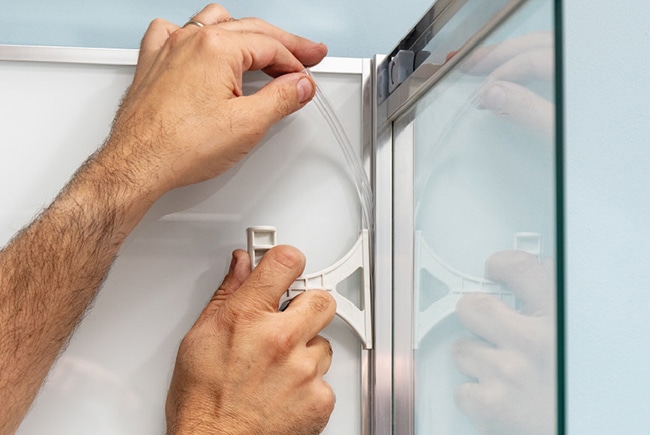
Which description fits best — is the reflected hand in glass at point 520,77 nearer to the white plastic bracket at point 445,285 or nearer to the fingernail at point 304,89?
the white plastic bracket at point 445,285

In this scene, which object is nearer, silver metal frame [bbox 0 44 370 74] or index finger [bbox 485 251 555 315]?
index finger [bbox 485 251 555 315]

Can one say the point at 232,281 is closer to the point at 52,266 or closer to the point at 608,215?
the point at 52,266

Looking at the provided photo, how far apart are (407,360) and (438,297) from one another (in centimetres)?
13

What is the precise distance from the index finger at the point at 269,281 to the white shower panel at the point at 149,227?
0.08 metres

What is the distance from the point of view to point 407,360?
769 millimetres

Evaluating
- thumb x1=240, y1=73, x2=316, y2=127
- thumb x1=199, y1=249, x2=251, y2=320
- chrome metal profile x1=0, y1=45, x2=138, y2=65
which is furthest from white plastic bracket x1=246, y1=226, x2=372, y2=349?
chrome metal profile x1=0, y1=45, x2=138, y2=65

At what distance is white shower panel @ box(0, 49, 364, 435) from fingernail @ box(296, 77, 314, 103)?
63 mm

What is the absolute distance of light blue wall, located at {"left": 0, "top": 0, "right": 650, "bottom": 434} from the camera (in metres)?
0.93

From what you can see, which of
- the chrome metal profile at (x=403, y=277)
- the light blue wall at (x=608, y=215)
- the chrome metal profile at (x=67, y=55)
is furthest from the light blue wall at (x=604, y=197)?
the chrome metal profile at (x=403, y=277)

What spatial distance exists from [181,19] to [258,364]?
515mm

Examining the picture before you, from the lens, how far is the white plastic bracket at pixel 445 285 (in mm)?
474

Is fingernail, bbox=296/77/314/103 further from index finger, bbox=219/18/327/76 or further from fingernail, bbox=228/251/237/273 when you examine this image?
fingernail, bbox=228/251/237/273

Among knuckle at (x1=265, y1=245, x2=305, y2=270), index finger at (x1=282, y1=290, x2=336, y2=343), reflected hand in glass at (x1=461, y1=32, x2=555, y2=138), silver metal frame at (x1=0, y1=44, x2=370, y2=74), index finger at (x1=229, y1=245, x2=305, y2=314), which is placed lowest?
index finger at (x1=282, y1=290, x2=336, y2=343)

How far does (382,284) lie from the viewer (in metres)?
0.82
